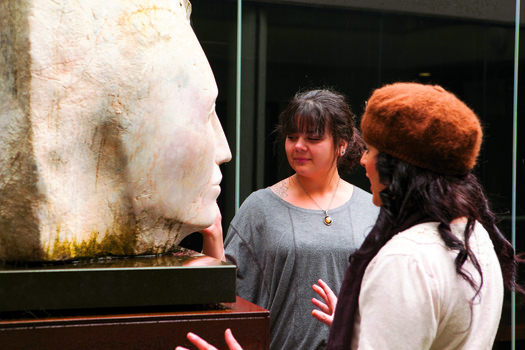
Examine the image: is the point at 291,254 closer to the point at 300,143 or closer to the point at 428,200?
the point at 300,143

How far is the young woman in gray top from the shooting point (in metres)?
2.33

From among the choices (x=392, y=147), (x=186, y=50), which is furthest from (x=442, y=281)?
(x=186, y=50)

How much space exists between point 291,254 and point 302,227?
13cm

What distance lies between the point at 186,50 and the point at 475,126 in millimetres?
910

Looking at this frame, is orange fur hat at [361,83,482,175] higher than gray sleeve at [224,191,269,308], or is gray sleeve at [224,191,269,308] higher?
→ orange fur hat at [361,83,482,175]

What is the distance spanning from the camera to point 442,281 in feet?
4.13

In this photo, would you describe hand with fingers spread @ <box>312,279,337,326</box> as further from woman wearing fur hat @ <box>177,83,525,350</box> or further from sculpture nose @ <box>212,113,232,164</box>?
sculpture nose @ <box>212,113,232,164</box>

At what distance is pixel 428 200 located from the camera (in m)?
1.34

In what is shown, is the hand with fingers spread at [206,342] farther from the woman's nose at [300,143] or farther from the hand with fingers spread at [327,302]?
the woman's nose at [300,143]

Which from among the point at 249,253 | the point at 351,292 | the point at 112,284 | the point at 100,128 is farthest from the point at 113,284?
the point at 249,253

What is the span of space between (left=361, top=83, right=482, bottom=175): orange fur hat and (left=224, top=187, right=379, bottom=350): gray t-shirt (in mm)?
938

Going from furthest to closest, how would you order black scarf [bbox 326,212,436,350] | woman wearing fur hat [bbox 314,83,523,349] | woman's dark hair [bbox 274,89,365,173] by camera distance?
woman's dark hair [bbox 274,89,365,173] < black scarf [bbox 326,212,436,350] < woman wearing fur hat [bbox 314,83,523,349]

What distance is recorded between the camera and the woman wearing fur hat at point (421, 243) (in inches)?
49.1

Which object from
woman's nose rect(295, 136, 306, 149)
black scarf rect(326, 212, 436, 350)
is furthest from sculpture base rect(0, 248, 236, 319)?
woman's nose rect(295, 136, 306, 149)
